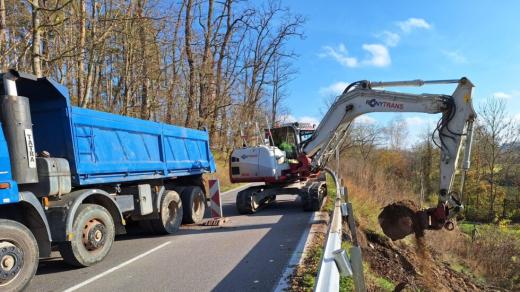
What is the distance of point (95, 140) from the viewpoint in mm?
7980

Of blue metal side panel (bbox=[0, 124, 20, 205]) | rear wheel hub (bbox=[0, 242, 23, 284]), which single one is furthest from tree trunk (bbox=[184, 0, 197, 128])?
rear wheel hub (bbox=[0, 242, 23, 284])

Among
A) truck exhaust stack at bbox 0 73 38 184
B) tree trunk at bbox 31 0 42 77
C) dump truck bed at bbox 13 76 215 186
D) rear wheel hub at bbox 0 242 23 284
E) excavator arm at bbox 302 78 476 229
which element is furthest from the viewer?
tree trunk at bbox 31 0 42 77

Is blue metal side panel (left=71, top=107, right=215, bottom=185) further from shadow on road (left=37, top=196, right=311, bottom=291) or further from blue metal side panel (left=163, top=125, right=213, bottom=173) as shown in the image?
shadow on road (left=37, top=196, right=311, bottom=291)

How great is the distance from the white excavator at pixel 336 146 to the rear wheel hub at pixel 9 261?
7.36m

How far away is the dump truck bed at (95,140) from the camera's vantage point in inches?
290

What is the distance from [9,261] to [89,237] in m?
1.71

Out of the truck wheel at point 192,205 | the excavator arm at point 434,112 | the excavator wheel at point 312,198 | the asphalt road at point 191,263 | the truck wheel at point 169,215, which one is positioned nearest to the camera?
the asphalt road at point 191,263

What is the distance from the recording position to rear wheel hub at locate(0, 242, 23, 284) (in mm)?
5621

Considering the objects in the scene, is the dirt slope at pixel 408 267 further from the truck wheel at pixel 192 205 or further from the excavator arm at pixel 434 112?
the truck wheel at pixel 192 205

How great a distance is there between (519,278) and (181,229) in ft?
36.7

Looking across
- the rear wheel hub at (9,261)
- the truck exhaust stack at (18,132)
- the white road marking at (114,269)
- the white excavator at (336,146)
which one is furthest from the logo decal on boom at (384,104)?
the rear wheel hub at (9,261)

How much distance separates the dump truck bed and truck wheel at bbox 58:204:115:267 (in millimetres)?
525

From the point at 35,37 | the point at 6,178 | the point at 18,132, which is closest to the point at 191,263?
the point at 6,178

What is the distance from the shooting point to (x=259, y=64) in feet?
129
